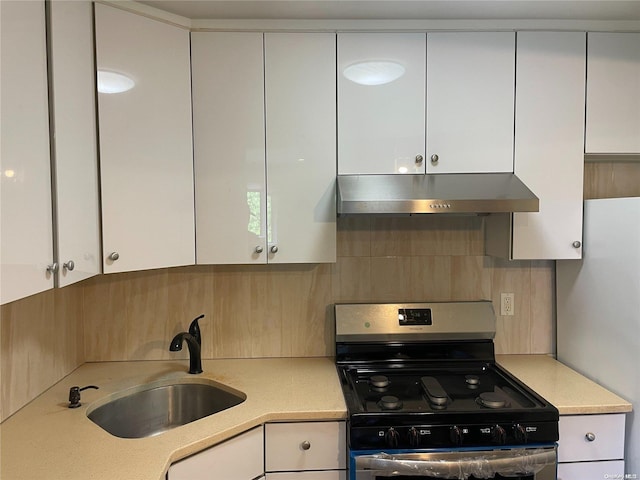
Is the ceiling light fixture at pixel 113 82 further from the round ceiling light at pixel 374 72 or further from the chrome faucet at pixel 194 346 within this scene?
the chrome faucet at pixel 194 346

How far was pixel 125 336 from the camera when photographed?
88.5 inches

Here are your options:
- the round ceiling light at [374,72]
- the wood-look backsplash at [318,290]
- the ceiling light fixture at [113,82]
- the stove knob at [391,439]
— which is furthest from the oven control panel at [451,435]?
the ceiling light fixture at [113,82]

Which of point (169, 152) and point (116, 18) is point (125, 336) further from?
point (116, 18)

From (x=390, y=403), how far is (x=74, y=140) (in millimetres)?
1397

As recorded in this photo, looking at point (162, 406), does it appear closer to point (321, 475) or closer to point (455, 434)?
point (321, 475)

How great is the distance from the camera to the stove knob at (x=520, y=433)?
164 centimetres

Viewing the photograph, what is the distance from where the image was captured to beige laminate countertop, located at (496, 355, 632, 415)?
172 centimetres

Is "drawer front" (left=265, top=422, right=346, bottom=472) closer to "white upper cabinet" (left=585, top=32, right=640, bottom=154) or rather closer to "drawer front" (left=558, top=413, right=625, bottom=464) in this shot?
"drawer front" (left=558, top=413, right=625, bottom=464)

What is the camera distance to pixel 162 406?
6.56 feet

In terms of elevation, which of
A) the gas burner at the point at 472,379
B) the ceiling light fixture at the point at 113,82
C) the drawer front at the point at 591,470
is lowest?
the drawer front at the point at 591,470

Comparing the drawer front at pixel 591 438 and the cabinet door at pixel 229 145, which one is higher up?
the cabinet door at pixel 229 145

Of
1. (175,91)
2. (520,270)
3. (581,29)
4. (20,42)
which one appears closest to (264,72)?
(175,91)

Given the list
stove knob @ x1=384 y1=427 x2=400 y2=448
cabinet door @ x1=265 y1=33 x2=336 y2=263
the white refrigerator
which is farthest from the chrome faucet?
the white refrigerator

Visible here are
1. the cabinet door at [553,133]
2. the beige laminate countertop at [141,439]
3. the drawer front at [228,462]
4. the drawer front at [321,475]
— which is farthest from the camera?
the cabinet door at [553,133]
